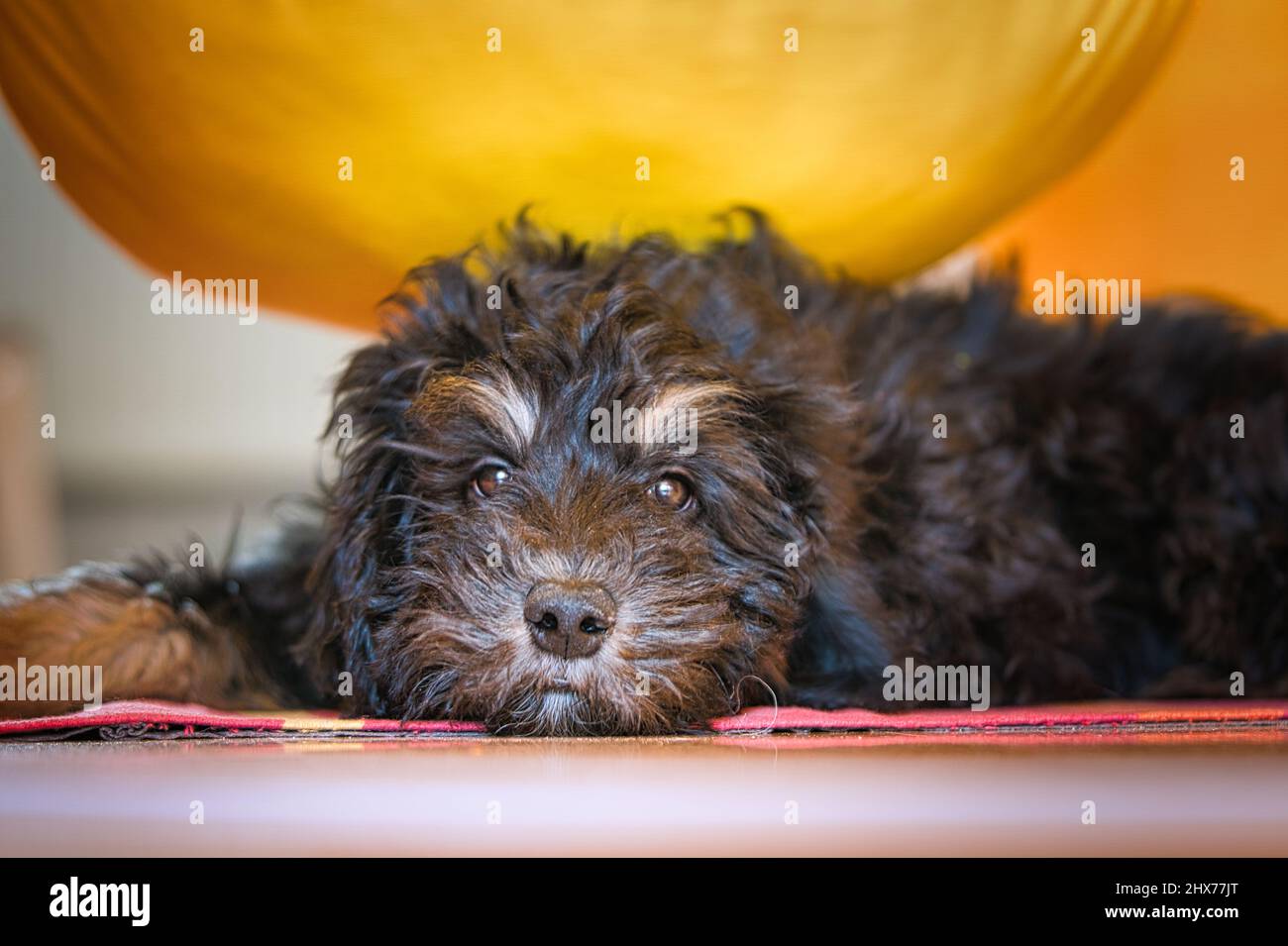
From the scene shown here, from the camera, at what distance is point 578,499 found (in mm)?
2914

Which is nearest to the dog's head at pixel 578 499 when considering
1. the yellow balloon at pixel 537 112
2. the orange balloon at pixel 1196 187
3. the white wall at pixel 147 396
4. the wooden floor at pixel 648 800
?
the wooden floor at pixel 648 800

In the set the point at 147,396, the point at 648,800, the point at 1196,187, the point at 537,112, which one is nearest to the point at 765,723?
the point at 648,800

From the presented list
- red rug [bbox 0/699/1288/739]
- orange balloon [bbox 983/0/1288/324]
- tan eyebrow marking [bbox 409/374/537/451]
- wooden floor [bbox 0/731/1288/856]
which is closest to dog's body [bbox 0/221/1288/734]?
tan eyebrow marking [bbox 409/374/537/451]

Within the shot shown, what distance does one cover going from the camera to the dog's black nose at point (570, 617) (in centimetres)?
265

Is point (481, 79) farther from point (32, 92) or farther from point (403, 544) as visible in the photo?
point (403, 544)

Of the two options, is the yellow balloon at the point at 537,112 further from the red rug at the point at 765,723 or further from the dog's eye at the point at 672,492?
the red rug at the point at 765,723

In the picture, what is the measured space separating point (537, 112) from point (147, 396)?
584 centimetres

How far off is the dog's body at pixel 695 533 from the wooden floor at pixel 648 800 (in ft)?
1.41

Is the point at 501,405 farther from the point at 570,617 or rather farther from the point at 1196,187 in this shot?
the point at 1196,187

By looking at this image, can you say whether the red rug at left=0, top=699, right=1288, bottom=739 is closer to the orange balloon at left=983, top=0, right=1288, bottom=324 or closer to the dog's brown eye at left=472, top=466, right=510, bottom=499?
the dog's brown eye at left=472, top=466, right=510, bottom=499

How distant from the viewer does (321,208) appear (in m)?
4.38

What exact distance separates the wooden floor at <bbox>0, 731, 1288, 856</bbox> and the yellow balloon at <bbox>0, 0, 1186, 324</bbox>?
226 centimetres

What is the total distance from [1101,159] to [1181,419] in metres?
2.57

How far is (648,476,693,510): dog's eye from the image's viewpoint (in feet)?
9.97
